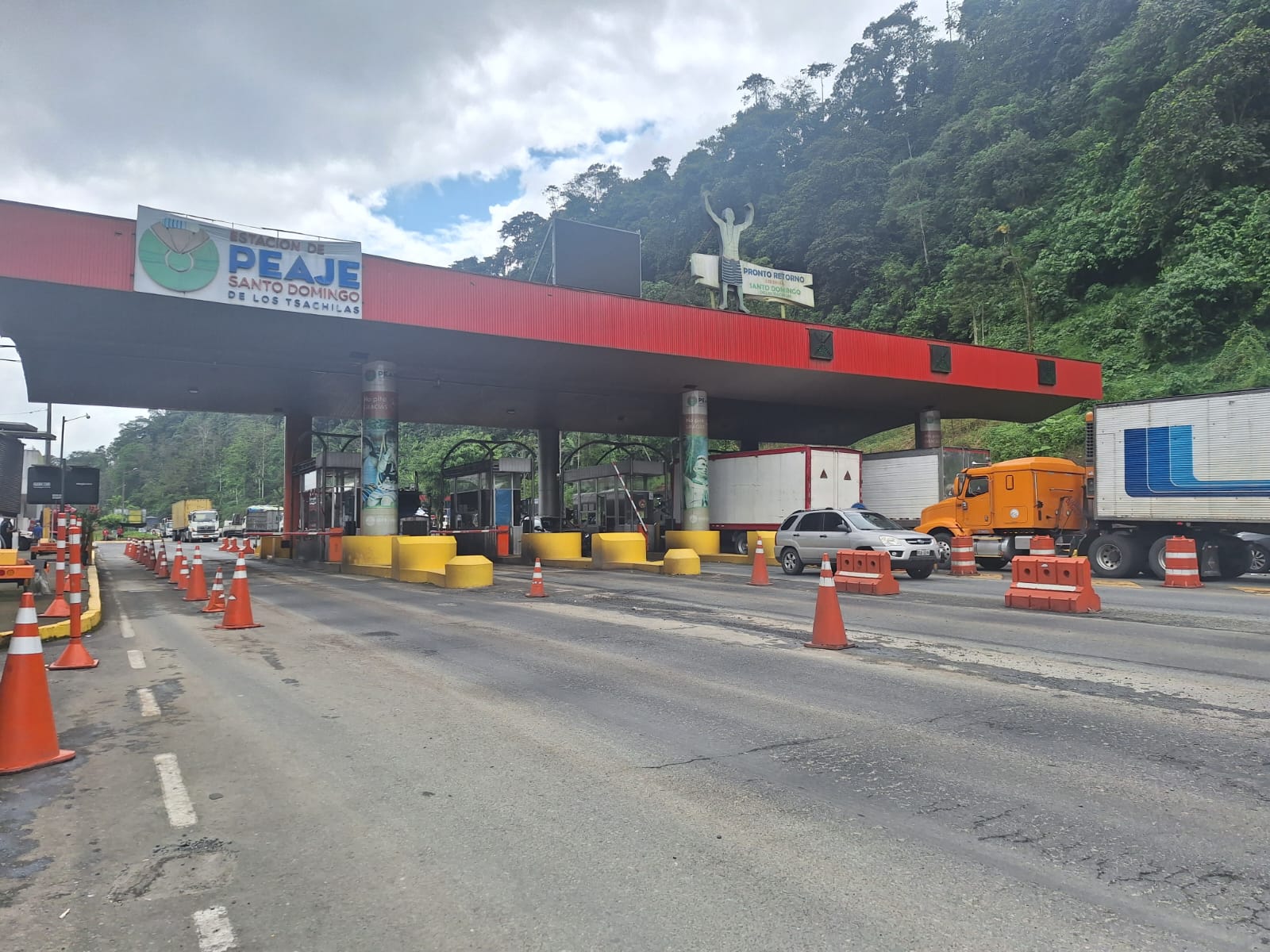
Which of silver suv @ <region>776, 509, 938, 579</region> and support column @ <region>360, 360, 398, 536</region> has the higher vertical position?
support column @ <region>360, 360, 398, 536</region>

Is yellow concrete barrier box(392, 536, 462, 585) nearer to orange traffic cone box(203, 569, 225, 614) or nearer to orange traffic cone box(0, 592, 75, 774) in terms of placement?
orange traffic cone box(203, 569, 225, 614)

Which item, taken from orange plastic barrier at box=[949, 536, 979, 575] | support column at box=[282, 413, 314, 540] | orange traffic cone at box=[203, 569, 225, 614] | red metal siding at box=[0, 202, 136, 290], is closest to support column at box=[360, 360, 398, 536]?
red metal siding at box=[0, 202, 136, 290]

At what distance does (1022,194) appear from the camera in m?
50.9

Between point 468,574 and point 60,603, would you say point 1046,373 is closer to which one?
point 468,574

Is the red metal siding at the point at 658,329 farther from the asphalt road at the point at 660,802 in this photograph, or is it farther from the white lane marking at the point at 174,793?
the white lane marking at the point at 174,793

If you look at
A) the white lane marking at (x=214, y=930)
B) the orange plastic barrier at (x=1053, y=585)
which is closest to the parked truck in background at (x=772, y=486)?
the orange plastic barrier at (x=1053, y=585)

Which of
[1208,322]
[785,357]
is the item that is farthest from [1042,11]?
[785,357]

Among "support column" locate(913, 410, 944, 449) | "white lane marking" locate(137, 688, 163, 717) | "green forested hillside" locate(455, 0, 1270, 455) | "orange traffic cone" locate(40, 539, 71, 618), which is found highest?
"green forested hillside" locate(455, 0, 1270, 455)

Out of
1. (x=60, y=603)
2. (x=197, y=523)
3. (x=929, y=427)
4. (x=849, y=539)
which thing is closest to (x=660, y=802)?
(x=60, y=603)

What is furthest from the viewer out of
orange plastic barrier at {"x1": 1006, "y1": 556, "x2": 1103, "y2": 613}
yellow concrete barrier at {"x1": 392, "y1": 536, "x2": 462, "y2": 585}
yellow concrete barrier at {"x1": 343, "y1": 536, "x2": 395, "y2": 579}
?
yellow concrete barrier at {"x1": 343, "y1": 536, "x2": 395, "y2": 579}

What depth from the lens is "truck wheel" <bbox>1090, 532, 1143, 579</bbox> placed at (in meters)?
18.6

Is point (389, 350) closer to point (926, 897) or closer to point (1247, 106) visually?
point (926, 897)

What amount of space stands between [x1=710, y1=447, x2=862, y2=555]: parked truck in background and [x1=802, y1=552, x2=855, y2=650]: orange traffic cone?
604 inches

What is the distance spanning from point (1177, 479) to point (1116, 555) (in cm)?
233
